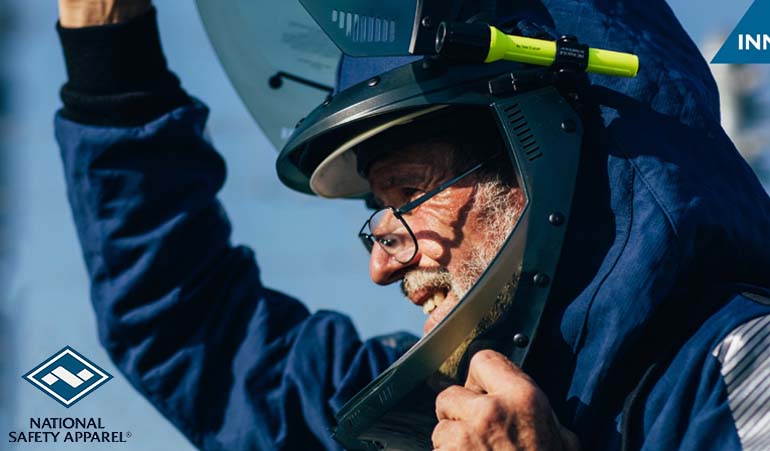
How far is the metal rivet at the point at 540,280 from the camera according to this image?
279 centimetres

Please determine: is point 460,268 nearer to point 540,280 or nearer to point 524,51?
point 540,280

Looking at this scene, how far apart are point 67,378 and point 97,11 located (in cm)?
109

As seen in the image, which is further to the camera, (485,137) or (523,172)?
(485,137)

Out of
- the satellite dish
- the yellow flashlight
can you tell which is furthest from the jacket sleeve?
the yellow flashlight

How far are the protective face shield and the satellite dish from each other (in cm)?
64

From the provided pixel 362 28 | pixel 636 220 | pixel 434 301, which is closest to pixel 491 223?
pixel 434 301

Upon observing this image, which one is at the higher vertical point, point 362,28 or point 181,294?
point 362,28

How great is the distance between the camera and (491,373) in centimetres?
266

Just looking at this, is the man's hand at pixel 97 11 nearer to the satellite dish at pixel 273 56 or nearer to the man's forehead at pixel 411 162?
the satellite dish at pixel 273 56

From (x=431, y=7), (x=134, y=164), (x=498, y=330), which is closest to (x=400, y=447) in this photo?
(x=498, y=330)

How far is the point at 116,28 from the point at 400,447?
1.29 m

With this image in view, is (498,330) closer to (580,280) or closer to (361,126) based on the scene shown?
(580,280)

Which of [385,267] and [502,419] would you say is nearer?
[502,419]

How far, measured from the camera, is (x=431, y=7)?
2.82 metres
